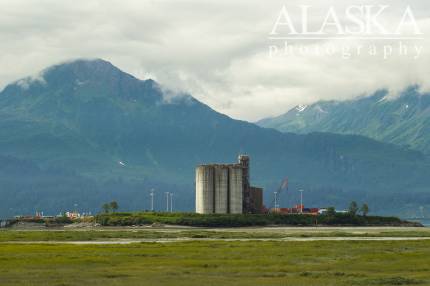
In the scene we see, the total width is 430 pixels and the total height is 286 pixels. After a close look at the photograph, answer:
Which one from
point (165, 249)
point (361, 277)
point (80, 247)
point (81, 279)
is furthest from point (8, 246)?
point (361, 277)

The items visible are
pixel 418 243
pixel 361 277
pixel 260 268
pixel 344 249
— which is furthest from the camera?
pixel 418 243

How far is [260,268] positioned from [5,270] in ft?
81.4

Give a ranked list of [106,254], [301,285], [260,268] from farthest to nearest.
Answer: [106,254], [260,268], [301,285]

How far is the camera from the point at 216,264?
110m

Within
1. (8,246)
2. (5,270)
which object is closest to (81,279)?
(5,270)

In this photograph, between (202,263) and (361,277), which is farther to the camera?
(202,263)

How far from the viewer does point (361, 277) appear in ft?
A: 317

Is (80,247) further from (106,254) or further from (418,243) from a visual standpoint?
(418,243)

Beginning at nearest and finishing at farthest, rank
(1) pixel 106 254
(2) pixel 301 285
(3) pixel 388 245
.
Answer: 1. (2) pixel 301 285
2. (1) pixel 106 254
3. (3) pixel 388 245

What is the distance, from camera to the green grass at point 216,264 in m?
94.3

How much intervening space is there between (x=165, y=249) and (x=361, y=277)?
45.2 metres

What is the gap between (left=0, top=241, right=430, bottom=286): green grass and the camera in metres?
94.3

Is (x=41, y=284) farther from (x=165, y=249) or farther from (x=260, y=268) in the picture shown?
(x=165, y=249)

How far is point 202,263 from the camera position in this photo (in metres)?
111
